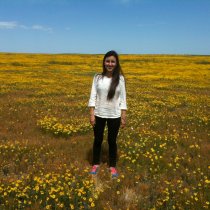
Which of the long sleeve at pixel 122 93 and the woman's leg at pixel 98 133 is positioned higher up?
the long sleeve at pixel 122 93

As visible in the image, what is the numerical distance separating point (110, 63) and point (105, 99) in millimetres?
893

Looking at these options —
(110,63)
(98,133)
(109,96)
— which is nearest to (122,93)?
(109,96)

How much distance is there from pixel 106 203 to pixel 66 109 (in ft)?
37.4

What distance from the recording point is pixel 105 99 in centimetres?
785

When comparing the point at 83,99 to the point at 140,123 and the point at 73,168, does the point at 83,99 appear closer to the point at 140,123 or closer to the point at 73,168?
the point at 140,123

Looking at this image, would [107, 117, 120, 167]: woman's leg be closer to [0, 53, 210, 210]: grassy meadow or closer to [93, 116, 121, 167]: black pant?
[93, 116, 121, 167]: black pant

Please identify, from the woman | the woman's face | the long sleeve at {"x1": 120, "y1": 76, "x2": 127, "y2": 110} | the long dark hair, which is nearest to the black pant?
the woman

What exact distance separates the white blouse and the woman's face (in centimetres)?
25

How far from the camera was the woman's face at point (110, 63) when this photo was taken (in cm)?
765

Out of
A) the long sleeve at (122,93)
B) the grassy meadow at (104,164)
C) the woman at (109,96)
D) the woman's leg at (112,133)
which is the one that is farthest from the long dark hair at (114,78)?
the grassy meadow at (104,164)

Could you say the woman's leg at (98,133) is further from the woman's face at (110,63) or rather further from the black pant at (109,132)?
the woman's face at (110,63)

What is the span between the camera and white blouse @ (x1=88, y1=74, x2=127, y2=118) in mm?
7809

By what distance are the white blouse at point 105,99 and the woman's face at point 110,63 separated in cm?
25

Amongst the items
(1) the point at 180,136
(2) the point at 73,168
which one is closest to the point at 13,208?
(2) the point at 73,168
